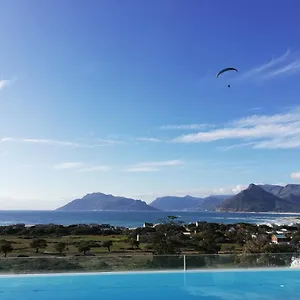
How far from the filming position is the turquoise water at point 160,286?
Answer: 6.34 metres

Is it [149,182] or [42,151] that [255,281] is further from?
[149,182]

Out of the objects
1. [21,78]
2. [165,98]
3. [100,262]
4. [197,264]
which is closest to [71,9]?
[21,78]

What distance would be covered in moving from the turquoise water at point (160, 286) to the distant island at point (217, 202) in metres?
109

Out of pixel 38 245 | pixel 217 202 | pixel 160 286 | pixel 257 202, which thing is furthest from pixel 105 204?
pixel 160 286

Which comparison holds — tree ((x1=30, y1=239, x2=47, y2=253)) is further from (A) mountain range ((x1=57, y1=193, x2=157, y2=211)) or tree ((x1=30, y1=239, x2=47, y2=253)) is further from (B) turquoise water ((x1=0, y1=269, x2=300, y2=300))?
(A) mountain range ((x1=57, y1=193, x2=157, y2=211))

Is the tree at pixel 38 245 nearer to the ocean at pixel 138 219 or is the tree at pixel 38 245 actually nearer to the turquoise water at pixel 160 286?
the turquoise water at pixel 160 286

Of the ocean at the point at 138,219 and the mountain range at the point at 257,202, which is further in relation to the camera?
the mountain range at the point at 257,202

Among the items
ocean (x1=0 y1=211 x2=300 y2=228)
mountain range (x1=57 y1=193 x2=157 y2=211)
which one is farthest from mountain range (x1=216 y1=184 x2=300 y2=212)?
mountain range (x1=57 y1=193 x2=157 y2=211)

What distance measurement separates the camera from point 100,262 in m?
7.21

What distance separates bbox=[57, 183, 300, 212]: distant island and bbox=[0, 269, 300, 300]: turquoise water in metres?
109

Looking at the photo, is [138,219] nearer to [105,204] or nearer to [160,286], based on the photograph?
[160,286]

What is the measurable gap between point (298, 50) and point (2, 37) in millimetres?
6866

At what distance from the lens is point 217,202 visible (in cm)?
16338

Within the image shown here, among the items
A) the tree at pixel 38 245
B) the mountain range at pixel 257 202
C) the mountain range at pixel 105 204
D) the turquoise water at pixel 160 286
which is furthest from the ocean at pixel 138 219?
the mountain range at pixel 105 204
